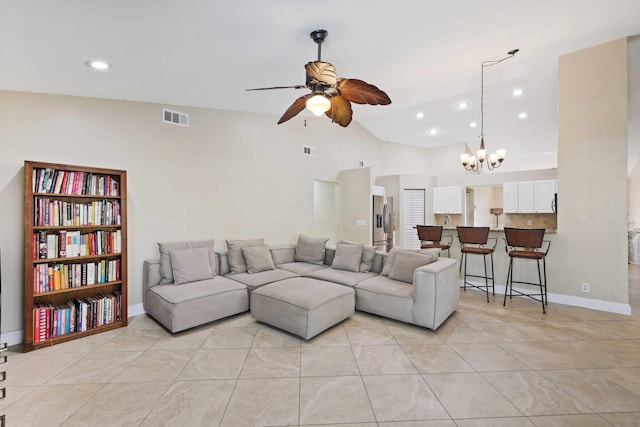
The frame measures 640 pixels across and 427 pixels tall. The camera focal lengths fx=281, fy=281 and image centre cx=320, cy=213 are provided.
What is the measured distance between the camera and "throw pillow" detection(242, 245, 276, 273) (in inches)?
170

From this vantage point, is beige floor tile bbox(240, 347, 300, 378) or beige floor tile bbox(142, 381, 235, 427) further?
A: beige floor tile bbox(240, 347, 300, 378)

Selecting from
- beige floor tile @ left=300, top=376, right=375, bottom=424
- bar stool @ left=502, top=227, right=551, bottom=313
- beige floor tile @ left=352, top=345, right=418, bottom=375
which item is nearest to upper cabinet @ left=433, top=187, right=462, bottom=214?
bar stool @ left=502, top=227, right=551, bottom=313

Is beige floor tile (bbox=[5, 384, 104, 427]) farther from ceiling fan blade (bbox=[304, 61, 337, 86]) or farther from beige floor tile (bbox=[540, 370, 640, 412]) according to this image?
beige floor tile (bbox=[540, 370, 640, 412])

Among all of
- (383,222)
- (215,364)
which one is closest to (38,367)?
(215,364)

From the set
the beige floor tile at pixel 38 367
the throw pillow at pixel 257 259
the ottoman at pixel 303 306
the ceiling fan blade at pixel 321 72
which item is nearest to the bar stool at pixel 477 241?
the ottoman at pixel 303 306

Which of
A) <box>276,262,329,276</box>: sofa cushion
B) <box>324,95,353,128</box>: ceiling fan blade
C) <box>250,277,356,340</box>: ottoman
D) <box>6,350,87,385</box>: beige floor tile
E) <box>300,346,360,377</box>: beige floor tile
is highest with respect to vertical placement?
Answer: <box>324,95,353,128</box>: ceiling fan blade

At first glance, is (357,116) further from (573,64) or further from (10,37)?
(10,37)

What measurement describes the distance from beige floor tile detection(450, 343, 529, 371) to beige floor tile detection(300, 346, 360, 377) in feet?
3.44

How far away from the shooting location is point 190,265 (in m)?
3.72

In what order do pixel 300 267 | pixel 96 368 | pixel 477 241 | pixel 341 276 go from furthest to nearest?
1. pixel 300 267
2. pixel 477 241
3. pixel 341 276
4. pixel 96 368

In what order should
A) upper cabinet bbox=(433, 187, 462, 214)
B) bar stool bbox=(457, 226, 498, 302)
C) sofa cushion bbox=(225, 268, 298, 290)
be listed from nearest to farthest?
sofa cushion bbox=(225, 268, 298, 290) < bar stool bbox=(457, 226, 498, 302) < upper cabinet bbox=(433, 187, 462, 214)

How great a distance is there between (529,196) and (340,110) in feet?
19.1

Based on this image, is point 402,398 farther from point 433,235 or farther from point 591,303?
point 591,303

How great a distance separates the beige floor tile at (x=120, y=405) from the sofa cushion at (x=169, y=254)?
5.21 ft
